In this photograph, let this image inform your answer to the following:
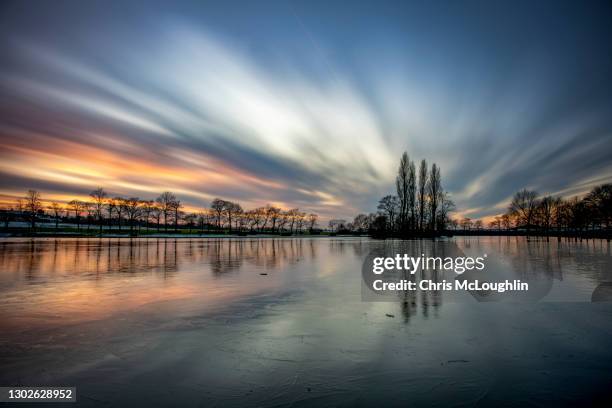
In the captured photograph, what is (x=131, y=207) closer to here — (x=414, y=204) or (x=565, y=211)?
(x=414, y=204)

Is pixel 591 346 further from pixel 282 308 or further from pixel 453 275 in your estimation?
pixel 453 275

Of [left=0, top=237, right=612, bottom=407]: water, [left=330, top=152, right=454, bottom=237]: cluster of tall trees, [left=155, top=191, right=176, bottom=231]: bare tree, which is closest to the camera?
[left=0, top=237, right=612, bottom=407]: water

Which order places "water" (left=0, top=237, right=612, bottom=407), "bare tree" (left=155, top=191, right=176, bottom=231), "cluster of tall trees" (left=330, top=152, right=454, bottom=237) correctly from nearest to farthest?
"water" (left=0, top=237, right=612, bottom=407) → "cluster of tall trees" (left=330, top=152, right=454, bottom=237) → "bare tree" (left=155, top=191, right=176, bottom=231)

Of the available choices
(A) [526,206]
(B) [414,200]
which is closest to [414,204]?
(B) [414,200]

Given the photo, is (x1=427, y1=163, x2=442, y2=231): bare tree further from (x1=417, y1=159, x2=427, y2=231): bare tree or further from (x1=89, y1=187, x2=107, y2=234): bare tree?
(x1=89, y1=187, x2=107, y2=234): bare tree

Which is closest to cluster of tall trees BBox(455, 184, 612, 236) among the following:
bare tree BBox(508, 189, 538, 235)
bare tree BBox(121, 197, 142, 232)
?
bare tree BBox(508, 189, 538, 235)

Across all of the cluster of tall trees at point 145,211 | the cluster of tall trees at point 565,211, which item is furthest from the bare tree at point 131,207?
the cluster of tall trees at point 565,211

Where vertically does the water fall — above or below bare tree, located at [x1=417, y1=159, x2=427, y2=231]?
below

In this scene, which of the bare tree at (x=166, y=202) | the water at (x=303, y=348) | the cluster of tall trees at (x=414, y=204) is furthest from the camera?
the bare tree at (x=166, y=202)

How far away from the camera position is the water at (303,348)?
4.04 m

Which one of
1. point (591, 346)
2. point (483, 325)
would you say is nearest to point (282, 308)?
point (483, 325)

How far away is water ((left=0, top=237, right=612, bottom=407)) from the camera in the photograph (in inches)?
159

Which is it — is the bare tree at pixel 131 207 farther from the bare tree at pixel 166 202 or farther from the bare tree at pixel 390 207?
the bare tree at pixel 390 207

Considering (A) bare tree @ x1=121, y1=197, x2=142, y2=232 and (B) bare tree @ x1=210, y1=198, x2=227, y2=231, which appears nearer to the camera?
(A) bare tree @ x1=121, y1=197, x2=142, y2=232
